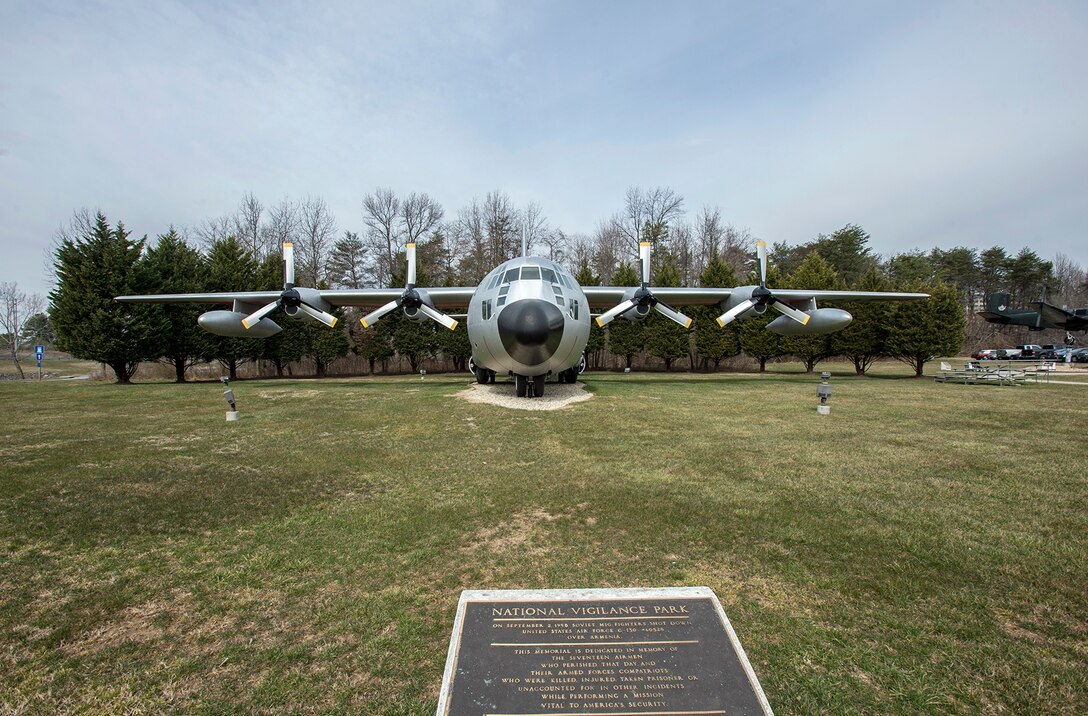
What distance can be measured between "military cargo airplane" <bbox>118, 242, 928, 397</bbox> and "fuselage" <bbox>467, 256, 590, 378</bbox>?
0.08 feet

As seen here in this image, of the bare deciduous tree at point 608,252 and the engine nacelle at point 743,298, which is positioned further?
the bare deciduous tree at point 608,252

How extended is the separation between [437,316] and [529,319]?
20.2ft

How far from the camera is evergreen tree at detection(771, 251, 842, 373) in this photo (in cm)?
2667

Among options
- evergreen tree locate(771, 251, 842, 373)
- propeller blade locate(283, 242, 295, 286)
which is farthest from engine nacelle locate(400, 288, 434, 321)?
evergreen tree locate(771, 251, 842, 373)

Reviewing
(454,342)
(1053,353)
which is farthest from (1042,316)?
(454,342)

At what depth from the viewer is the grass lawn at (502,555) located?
8.92 feet

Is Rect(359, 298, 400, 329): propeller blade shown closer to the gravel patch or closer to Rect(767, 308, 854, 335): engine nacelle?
the gravel patch

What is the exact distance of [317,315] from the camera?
57.8 feet

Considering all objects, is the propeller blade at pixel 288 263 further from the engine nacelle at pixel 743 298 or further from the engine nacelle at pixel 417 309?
the engine nacelle at pixel 743 298

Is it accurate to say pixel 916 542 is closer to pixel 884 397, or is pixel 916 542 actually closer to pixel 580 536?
pixel 580 536

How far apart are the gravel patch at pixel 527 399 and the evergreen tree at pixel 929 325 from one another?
17.4 metres

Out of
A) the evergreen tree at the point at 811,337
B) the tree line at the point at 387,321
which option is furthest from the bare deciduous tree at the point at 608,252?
the evergreen tree at the point at 811,337

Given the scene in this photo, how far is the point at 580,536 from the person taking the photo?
15.0 ft

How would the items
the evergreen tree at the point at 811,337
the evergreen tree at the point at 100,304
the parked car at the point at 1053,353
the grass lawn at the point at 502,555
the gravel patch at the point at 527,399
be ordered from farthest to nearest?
the parked car at the point at 1053,353
the evergreen tree at the point at 811,337
the evergreen tree at the point at 100,304
the gravel patch at the point at 527,399
the grass lawn at the point at 502,555
